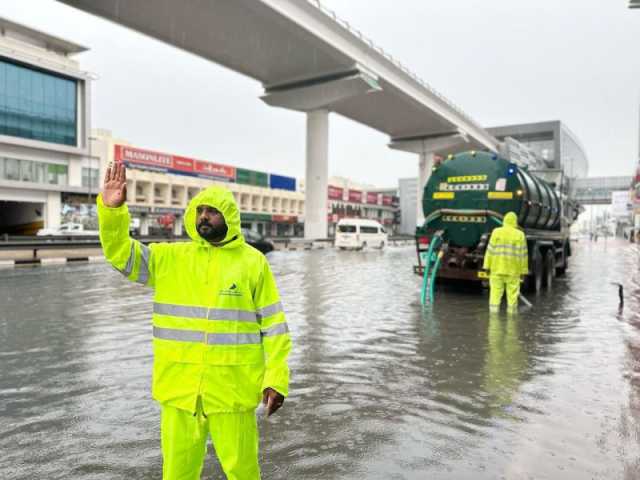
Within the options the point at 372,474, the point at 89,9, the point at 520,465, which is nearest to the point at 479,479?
the point at 520,465

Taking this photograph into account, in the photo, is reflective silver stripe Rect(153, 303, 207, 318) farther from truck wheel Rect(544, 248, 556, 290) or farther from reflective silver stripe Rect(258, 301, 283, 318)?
truck wheel Rect(544, 248, 556, 290)

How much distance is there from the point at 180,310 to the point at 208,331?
0.20m

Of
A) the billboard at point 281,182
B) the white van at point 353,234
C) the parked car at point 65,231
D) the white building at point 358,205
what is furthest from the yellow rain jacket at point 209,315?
the billboard at point 281,182

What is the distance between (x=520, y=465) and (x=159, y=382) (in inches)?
99.0

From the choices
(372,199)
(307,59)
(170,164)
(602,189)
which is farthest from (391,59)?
(602,189)

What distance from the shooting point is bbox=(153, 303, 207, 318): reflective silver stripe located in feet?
8.95

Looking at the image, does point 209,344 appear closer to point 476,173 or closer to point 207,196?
A: point 207,196

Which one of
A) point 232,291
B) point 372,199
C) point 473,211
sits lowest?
point 232,291

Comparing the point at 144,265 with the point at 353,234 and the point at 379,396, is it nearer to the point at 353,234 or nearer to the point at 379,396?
the point at 379,396

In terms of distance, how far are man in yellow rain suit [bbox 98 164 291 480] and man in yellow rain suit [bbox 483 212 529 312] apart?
25.8 feet

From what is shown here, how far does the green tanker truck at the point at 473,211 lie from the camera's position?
1191 centimetres

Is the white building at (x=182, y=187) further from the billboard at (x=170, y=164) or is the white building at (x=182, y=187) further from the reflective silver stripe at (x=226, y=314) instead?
the reflective silver stripe at (x=226, y=314)

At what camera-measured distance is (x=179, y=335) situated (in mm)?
2713

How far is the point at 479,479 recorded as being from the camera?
341 centimetres
